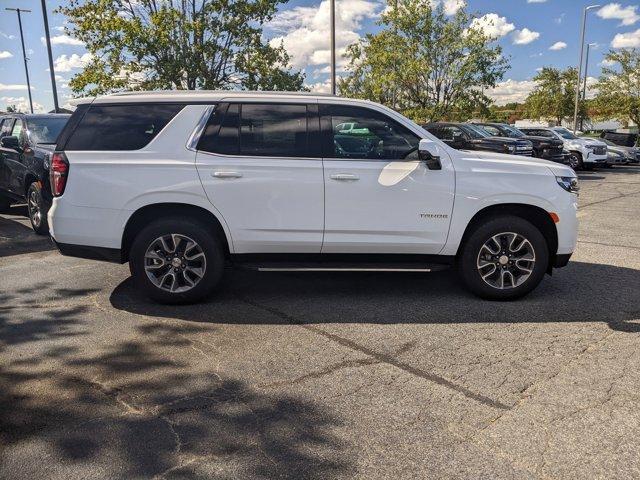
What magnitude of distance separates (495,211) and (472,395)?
2196mm

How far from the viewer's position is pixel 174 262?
15.9ft

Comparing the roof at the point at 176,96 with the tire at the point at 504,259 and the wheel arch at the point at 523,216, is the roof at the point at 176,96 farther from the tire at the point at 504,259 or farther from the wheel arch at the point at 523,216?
the tire at the point at 504,259

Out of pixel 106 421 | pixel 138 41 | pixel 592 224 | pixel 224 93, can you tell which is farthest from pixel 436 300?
pixel 138 41

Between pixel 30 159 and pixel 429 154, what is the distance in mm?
6539

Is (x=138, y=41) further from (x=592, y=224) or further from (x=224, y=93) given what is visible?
(x=592, y=224)

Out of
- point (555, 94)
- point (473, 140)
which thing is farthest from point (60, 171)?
point (555, 94)

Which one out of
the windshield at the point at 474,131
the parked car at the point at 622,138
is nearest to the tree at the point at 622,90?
the parked car at the point at 622,138

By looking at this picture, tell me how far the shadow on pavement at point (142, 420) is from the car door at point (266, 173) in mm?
1239

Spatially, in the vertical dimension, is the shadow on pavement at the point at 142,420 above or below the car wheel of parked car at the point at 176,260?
below

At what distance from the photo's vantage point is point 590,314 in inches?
188

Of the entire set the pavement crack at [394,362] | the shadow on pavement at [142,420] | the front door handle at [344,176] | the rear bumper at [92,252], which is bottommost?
the pavement crack at [394,362]

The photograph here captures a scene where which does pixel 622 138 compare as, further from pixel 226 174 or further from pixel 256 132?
pixel 226 174

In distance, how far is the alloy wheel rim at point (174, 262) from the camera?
480 cm

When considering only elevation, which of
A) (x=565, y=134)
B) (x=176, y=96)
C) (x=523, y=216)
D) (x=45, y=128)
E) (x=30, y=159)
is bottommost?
(x=523, y=216)
